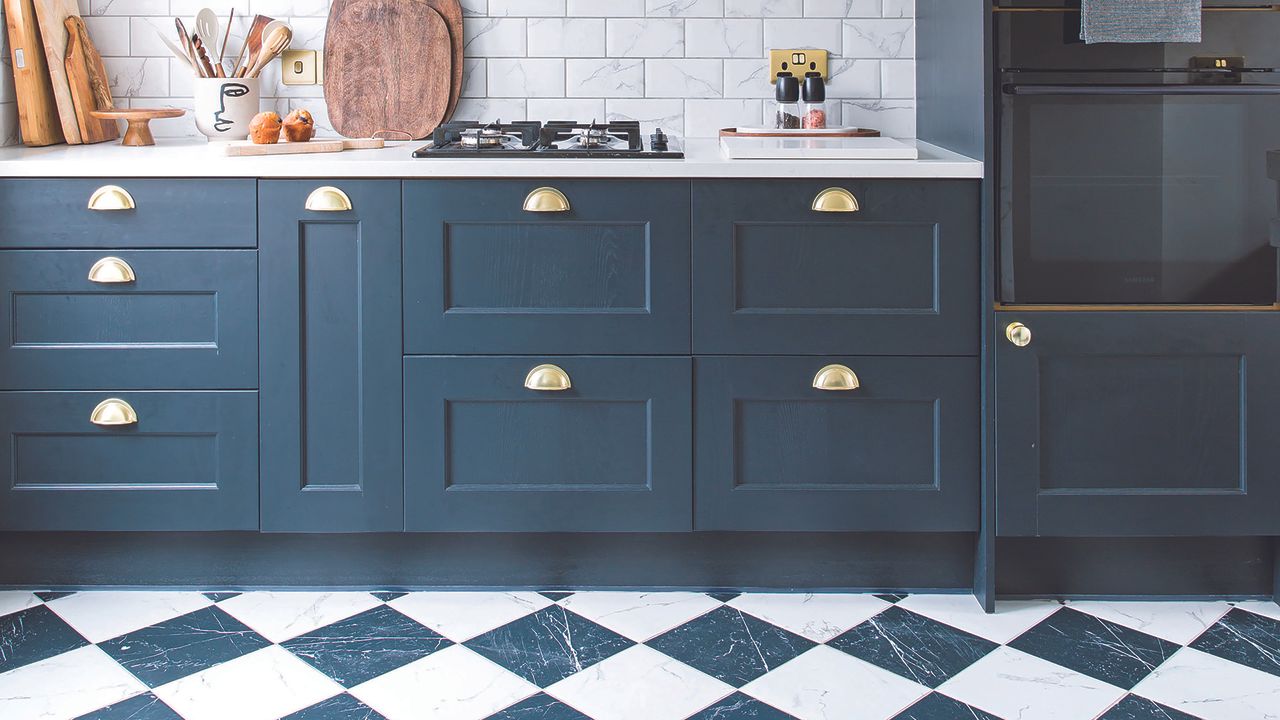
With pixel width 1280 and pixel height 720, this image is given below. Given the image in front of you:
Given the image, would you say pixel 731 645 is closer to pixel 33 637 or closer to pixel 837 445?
pixel 837 445

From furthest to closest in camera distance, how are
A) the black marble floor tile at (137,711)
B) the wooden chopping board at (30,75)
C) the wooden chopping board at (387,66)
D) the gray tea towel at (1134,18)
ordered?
the wooden chopping board at (387,66), the wooden chopping board at (30,75), the gray tea towel at (1134,18), the black marble floor tile at (137,711)

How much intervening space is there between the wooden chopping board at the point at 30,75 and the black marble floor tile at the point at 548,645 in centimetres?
157

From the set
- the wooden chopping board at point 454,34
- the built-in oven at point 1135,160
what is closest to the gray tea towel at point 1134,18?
the built-in oven at point 1135,160

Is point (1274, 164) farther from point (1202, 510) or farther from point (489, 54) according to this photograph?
point (489, 54)

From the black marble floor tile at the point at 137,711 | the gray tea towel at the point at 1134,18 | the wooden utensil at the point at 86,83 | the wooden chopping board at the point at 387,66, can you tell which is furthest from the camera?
the wooden chopping board at the point at 387,66

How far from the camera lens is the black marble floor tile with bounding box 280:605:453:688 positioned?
2.19m

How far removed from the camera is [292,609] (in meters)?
2.47

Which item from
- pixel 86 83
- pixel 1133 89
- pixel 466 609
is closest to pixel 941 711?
pixel 466 609

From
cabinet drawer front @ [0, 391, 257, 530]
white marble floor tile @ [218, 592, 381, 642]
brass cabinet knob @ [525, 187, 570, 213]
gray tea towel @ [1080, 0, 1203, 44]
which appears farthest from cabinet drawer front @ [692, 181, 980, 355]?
cabinet drawer front @ [0, 391, 257, 530]

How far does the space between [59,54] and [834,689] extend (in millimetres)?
2225

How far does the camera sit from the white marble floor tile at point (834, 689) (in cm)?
204

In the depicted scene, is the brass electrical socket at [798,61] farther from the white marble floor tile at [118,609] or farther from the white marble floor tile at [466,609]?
the white marble floor tile at [118,609]

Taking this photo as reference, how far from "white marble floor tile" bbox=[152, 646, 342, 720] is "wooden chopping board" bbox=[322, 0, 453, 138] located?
4.58ft

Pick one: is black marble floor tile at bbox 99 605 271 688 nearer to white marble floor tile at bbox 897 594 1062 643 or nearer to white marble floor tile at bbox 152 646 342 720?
white marble floor tile at bbox 152 646 342 720
